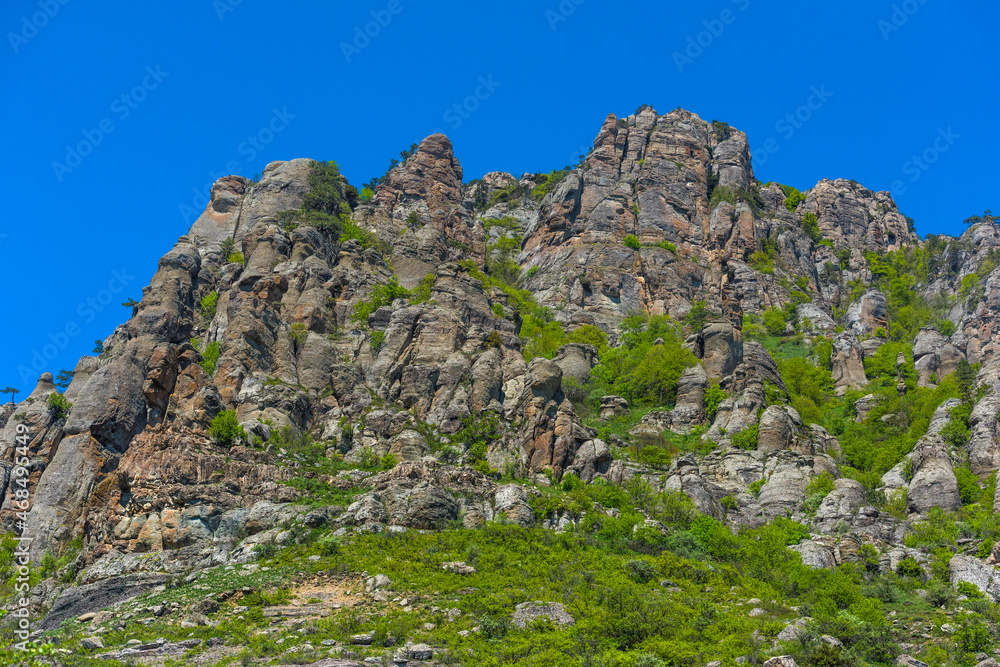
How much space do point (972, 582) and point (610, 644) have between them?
17196 millimetres

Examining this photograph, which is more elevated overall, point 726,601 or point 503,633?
point 726,601

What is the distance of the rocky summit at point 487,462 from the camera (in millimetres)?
32000

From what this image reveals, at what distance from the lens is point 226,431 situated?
50156 millimetres

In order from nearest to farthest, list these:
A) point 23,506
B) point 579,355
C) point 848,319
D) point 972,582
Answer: point 972,582 < point 23,506 < point 579,355 < point 848,319

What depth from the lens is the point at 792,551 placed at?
4288 centimetres

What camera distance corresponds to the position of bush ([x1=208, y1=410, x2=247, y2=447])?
4981 cm

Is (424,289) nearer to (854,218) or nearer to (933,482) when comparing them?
(933,482)

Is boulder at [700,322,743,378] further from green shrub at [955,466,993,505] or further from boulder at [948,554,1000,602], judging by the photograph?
boulder at [948,554,1000,602]

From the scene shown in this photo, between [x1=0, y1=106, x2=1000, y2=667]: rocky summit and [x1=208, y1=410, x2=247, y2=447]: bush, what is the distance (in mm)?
180

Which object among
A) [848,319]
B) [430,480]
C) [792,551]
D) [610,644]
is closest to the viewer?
[610,644]

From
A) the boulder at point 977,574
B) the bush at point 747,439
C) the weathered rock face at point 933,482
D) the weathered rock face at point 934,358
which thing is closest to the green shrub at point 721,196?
the weathered rock face at point 934,358

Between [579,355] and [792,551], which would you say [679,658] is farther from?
[579,355]

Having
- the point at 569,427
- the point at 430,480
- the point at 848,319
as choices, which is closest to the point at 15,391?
the point at 430,480

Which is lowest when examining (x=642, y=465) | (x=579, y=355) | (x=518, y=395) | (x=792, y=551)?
(x=792, y=551)
